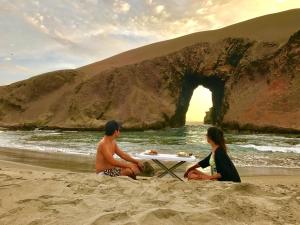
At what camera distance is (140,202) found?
4590 mm

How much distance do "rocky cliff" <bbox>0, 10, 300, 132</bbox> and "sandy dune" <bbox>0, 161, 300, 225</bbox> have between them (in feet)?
116

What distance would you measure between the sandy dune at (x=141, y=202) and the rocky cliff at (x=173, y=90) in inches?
1388

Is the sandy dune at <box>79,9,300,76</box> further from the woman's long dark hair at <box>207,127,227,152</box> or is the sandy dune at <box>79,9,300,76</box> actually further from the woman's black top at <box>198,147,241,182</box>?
the woman's black top at <box>198,147,241,182</box>

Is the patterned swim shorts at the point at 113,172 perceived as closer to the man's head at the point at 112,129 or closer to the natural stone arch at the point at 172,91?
the man's head at the point at 112,129

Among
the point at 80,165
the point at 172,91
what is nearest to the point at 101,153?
the point at 80,165

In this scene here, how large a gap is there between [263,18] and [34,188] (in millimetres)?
64873

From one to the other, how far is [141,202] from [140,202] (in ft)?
0.04

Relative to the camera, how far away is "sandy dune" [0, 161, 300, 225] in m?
3.95

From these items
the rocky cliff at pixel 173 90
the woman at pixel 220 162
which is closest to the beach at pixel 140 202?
the woman at pixel 220 162

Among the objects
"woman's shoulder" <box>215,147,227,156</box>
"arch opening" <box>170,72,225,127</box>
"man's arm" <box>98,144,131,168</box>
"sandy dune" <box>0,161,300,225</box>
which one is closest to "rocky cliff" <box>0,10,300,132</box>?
"arch opening" <box>170,72,225,127</box>

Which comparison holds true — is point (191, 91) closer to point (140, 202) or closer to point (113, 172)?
point (113, 172)

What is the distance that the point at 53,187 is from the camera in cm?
534

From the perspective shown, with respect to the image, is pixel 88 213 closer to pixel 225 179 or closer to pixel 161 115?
pixel 225 179

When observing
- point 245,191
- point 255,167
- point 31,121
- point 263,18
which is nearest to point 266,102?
point 263,18
